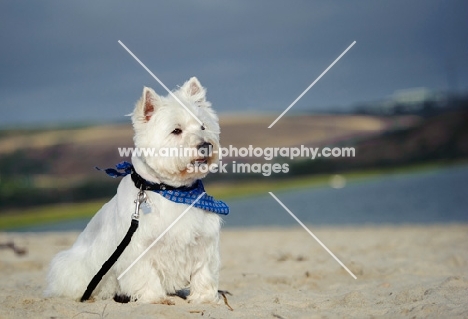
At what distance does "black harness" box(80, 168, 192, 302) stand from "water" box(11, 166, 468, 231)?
13760 mm

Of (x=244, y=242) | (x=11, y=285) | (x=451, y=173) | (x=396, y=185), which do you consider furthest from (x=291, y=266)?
(x=451, y=173)

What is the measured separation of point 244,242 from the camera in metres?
13.0

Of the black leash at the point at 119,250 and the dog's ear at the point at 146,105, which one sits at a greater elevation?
the dog's ear at the point at 146,105

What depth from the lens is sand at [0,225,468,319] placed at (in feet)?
16.4

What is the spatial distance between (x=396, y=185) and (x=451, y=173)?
384 centimetres

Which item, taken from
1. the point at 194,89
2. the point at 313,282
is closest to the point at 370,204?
the point at 313,282

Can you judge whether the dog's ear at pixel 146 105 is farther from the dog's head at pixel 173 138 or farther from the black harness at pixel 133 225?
the black harness at pixel 133 225

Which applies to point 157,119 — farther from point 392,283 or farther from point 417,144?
point 417,144

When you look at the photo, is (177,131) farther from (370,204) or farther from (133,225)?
(370,204)

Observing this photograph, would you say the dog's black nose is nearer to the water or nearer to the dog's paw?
the dog's paw

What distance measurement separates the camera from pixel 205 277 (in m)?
5.58

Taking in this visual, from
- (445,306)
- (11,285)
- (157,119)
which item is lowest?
(11,285)

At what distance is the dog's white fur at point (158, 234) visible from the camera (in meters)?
5.33

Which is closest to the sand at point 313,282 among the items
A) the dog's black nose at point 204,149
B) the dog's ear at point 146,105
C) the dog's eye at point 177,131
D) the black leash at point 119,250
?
the black leash at point 119,250
